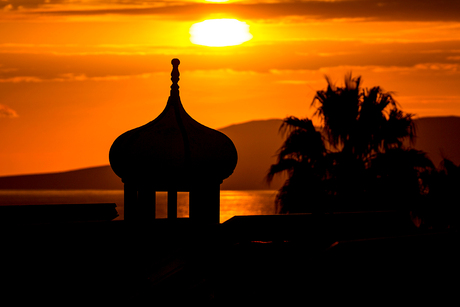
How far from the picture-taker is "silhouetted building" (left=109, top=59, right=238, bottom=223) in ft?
29.6

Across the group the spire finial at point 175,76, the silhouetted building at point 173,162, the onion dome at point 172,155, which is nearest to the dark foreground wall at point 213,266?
the silhouetted building at point 173,162

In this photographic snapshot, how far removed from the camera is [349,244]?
19.4 feet

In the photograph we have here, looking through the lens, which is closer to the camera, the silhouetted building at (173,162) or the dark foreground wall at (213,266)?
the dark foreground wall at (213,266)

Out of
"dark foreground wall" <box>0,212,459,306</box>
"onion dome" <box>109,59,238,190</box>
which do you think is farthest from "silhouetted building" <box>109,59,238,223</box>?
"dark foreground wall" <box>0,212,459,306</box>

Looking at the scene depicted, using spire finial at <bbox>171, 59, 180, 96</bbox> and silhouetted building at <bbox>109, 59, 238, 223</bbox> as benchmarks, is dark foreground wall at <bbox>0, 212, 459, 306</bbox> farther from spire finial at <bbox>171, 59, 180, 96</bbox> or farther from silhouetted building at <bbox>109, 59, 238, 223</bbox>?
spire finial at <bbox>171, 59, 180, 96</bbox>

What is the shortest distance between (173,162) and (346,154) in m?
8.11

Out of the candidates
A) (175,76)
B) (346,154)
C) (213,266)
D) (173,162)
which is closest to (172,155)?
(173,162)

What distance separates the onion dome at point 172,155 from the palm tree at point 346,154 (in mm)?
5851

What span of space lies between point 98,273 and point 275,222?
3.12 m

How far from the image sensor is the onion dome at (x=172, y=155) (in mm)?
9000

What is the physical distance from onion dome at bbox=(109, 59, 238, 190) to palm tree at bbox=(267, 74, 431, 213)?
585cm

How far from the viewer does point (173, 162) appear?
8.97 meters

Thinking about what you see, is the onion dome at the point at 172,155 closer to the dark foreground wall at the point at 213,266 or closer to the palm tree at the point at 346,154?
the dark foreground wall at the point at 213,266

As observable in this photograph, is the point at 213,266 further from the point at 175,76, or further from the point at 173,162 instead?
the point at 175,76
